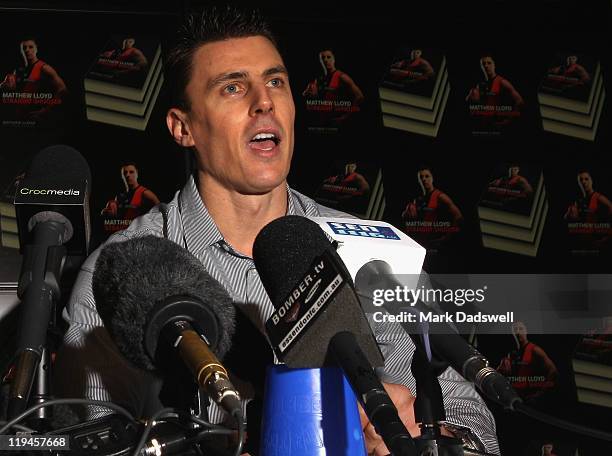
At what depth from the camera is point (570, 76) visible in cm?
351

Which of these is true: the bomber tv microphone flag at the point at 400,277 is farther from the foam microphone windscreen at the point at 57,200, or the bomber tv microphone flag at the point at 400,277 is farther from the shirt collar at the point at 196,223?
the shirt collar at the point at 196,223

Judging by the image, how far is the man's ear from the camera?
2.26 meters

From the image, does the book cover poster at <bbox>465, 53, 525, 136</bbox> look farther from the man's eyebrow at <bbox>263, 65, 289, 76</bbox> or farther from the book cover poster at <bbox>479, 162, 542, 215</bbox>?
the man's eyebrow at <bbox>263, 65, 289, 76</bbox>

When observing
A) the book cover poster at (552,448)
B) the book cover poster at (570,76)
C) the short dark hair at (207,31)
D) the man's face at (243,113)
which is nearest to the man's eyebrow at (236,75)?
the man's face at (243,113)

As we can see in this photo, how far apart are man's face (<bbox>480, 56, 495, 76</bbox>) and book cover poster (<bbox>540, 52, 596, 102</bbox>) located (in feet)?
0.70

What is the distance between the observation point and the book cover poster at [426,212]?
11.1ft

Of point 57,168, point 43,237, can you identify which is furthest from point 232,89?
point 43,237

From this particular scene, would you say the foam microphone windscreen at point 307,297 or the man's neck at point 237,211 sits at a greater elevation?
the foam microphone windscreen at point 307,297

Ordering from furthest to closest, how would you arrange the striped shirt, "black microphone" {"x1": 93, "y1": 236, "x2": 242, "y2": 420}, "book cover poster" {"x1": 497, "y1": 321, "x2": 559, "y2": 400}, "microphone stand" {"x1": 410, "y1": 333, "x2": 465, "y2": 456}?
"book cover poster" {"x1": 497, "y1": 321, "x2": 559, "y2": 400} < the striped shirt < "microphone stand" {"x1": 410, "y1": 333, "x2": 465, "y2": 456} < "black microphone" {"x1": 93, "y1": 236, "x2": 242, "y2": 420}

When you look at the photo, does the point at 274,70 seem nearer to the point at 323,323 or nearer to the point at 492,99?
the point at 323,323

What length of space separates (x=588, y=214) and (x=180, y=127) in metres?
1.87

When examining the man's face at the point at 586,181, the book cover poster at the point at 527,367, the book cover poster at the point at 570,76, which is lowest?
the book cover poster at the point at 527,367

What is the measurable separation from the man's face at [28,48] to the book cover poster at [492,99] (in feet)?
5.32

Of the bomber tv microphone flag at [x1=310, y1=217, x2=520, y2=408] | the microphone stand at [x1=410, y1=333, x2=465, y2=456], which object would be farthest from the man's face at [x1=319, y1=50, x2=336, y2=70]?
the microphone stand at [x1=410, y1=333, x2=465, y2=456]
